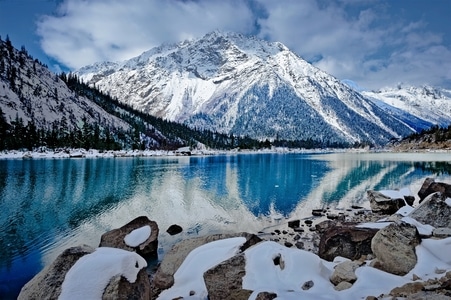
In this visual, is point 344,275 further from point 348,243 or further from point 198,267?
point 198,267

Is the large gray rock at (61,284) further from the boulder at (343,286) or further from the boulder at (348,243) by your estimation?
the boulder at (348,243)

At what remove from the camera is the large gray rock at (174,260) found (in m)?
13.5

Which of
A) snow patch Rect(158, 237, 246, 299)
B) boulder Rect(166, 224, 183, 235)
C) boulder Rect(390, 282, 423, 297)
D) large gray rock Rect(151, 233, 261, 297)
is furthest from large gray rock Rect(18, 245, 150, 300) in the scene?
boulder Rect(166, 224, 183, 235)

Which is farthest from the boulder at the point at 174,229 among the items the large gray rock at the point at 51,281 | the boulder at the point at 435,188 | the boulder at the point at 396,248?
the boulder at the point at 435,188

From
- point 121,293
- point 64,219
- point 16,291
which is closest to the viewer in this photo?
point 121,293

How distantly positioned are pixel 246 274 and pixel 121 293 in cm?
425

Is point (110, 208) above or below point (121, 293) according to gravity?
below

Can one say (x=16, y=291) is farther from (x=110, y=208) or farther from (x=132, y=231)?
(x=110, y=208)

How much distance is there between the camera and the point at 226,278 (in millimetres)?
11172

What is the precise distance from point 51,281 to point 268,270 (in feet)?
23.1

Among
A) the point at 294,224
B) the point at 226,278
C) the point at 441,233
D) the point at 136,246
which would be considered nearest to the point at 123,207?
the point at 136,246

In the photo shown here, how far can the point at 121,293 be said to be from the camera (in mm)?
9133

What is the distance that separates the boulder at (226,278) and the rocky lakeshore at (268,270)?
3 cm

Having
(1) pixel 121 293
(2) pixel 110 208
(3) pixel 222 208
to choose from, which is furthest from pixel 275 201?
(1) pixel 121 293
